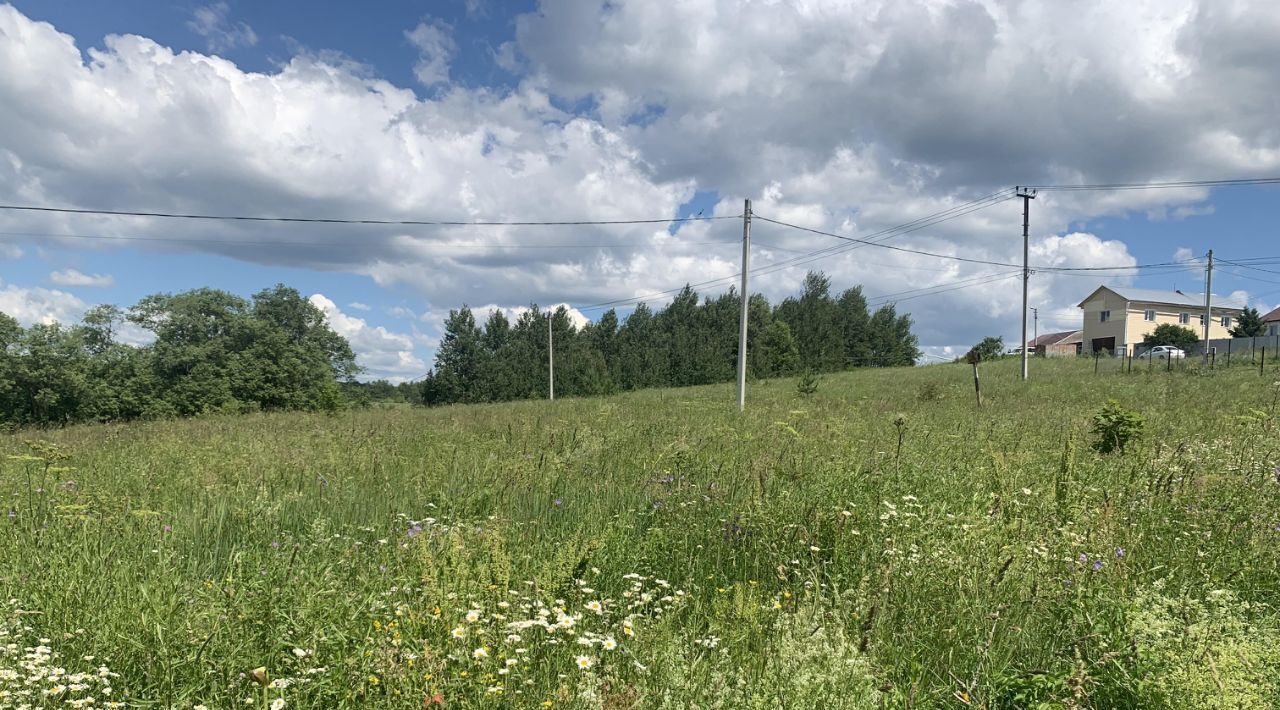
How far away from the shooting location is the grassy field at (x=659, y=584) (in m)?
2.52

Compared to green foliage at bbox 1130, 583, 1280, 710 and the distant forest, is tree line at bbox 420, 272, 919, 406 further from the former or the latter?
green foliage at bbox 1130, 583, 1280, 710

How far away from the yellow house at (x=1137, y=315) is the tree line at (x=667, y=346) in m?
20.4

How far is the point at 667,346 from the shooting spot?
73.2 metres

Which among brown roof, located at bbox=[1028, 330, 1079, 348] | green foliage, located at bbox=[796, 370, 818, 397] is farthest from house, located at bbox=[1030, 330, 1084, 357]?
green foliage, located at bbox=[796, 370, 818, 397]

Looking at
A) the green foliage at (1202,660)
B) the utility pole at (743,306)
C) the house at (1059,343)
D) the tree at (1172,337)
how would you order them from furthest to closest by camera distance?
the house at (1059,343)
the tree at (1172,337)
the utility pole at (743,306)
the green foliage at (1202,660)

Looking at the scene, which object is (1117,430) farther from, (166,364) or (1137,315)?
(1137,315)

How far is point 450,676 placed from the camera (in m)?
2.55

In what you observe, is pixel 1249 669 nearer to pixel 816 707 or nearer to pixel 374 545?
pixel 816 707

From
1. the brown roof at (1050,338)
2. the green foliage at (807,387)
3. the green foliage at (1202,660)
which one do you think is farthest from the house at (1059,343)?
the green foliage at (1202,660)

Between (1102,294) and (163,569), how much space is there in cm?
8691

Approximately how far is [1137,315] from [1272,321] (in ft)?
62.3

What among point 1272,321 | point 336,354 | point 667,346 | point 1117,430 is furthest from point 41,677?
point 1272,321

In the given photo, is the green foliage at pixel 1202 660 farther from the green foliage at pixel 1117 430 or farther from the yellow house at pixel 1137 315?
the yellow house at pixel 1137 315

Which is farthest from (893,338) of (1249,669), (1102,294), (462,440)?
(1249,669)
